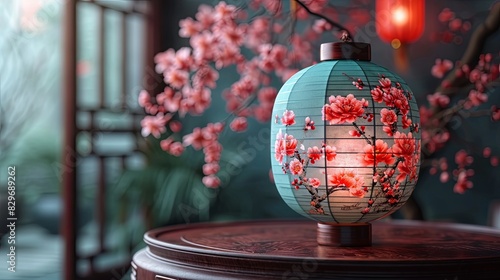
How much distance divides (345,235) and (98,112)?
7.42ft

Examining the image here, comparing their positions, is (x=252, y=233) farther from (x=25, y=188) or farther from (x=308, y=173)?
(x=25, y=188)

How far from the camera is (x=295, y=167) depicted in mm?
1423

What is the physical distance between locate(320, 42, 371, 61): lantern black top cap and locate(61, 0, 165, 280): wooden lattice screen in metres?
2.00

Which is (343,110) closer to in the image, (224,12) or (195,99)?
(224,12)

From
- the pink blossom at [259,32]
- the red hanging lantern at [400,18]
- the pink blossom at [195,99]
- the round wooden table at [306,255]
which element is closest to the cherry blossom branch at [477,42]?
the red hanging lantern at [400,18]

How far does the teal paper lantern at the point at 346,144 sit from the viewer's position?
1.38 m

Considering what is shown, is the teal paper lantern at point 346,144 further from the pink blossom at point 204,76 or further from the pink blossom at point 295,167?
the pink blossom at point 204,76

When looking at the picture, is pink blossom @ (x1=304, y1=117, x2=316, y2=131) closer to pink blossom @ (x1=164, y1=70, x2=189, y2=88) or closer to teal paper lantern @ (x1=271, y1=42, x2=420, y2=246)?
teal paper lantern @ (x1=271, y1=42, x2=420, y2=246)

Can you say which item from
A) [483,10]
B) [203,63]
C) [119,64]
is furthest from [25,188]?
[483,10]

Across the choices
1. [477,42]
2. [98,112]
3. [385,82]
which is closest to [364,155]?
[385,82]

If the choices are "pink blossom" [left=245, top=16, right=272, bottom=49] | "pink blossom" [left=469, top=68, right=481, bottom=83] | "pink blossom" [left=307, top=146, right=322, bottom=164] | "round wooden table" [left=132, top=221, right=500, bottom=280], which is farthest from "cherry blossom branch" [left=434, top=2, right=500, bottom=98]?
"pink blossom" [left=307, top=146, right=322, bottom=164]

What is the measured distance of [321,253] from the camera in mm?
1366

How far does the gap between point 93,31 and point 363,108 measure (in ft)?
8.35

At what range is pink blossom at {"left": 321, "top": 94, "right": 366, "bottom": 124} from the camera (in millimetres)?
1381
